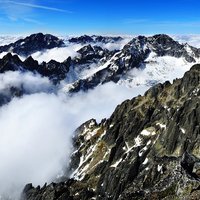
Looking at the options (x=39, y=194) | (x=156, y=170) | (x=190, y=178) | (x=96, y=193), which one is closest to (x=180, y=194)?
(x=190, y=178)

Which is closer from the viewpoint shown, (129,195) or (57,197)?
(129,195)

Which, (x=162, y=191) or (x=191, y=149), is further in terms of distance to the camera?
(x=191, y=149)

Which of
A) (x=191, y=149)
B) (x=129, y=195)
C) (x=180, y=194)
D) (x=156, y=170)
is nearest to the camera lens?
(x=180, y=194)

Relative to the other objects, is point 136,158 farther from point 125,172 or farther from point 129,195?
point 129,195

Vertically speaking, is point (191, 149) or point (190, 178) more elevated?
point (190, 178)

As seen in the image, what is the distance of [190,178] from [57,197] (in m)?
132

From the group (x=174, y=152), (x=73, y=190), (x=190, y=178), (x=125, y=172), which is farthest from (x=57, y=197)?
(x=190, y=178)

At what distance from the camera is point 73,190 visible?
192 m

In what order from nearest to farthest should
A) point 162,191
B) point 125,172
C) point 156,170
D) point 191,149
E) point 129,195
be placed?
point 162,191 → point 129,195 → point 156,170 → point 191,149 → point 125,172

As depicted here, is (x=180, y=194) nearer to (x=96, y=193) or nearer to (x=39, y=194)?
(x=96, y=193)

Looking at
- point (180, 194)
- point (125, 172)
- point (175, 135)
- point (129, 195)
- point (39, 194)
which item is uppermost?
point (180, 194)

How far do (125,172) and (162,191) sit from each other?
5229 inches

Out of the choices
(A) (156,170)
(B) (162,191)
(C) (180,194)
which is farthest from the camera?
(A) (156,170)

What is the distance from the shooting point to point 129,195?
64.7 m
